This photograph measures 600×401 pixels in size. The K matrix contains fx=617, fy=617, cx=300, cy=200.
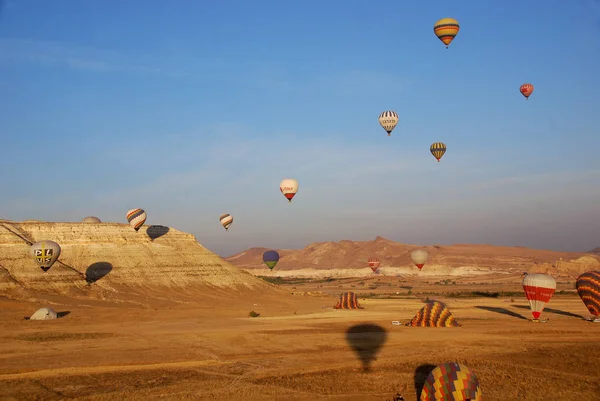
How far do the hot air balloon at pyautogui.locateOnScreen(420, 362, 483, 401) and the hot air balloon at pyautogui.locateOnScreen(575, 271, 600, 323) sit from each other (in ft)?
82.8

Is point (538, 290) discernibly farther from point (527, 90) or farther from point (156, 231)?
point (156, 231)

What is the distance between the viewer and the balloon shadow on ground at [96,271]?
55.3 meters

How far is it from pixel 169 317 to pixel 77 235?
24.0m

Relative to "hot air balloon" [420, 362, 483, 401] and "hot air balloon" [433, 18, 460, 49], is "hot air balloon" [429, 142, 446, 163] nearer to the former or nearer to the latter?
"hot air balloon" [433, 18, 460, 49]

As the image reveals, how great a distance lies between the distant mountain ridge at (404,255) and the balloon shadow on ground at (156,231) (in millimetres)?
85822

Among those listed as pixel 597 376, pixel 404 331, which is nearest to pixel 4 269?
pixel 404 331

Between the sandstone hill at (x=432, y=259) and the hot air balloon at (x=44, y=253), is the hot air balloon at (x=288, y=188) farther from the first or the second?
the sandstone hill at (x=432, y=259)

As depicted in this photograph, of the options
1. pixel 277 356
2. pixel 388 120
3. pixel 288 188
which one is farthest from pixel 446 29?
pixel 277 356

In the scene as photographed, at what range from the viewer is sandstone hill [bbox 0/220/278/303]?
51.9 meters

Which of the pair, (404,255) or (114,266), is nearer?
(114,266)

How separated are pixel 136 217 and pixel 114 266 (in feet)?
18.9

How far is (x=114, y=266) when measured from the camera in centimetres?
5819

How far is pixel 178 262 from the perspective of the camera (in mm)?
62812

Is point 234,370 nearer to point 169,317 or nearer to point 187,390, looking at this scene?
point 187,390
